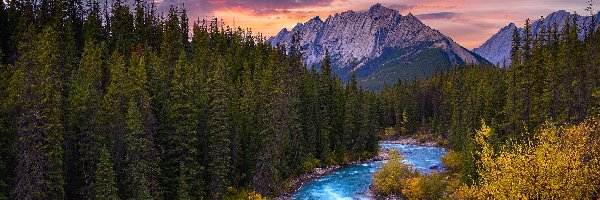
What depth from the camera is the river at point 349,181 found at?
63.0 m

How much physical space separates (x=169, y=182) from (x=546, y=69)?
51.1 m

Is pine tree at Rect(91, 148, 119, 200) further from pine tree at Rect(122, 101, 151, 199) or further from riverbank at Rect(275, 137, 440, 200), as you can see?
riverbank at Rect(275, 137, 440, 200)

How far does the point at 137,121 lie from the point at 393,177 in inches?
1334

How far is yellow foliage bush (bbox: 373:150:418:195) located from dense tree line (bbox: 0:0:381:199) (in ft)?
49.0

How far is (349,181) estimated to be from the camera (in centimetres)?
7306

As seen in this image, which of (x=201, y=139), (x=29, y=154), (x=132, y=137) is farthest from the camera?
(x=201, y=139)

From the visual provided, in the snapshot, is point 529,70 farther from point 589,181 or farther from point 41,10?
point 41,10

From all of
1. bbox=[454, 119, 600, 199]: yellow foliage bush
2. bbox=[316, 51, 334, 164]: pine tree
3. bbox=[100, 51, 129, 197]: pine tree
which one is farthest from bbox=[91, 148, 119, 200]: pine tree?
bbox=[316, 51, 334, 164]: pine tree

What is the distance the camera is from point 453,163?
7562 cm

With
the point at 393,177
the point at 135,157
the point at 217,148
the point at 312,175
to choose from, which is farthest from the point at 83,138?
the point at 312,175

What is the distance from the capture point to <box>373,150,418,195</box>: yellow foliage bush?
5938 centimetres

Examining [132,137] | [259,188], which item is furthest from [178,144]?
[259,188]

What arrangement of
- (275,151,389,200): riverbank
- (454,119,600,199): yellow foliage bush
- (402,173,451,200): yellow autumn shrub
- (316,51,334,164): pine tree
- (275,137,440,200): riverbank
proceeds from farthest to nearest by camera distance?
(316,51,334,164): pine tree
(275,151,389,200): riverbank
(275,137,440,200): riverbank
(402,173,451,200): yellow autumn shrub
(454,119,600,199): yellow foliage bush

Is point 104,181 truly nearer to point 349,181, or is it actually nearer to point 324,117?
point 349,181
